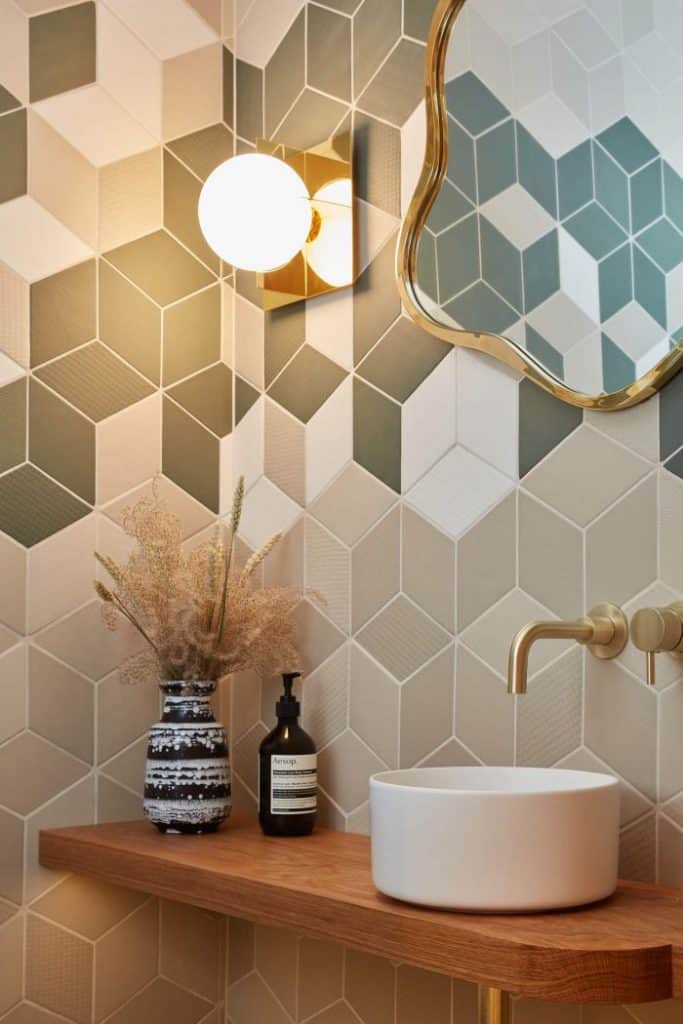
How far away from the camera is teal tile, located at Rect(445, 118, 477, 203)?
1.46 metres

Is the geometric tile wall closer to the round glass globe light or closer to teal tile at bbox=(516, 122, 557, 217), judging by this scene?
the round glass globe light

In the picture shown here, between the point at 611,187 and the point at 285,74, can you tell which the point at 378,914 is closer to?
the point at 611,187

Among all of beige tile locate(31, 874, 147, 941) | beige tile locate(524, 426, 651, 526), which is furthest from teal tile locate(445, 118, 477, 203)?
beige tile locate(31, 874, 147, 941)

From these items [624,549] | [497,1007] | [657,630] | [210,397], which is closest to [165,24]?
[210,397]

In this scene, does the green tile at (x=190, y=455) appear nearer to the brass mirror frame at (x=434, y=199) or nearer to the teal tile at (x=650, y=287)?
the brass mirror frame at (x=434, y=199)

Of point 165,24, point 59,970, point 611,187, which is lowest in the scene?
point 59,970

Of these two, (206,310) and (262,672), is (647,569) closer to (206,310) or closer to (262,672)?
(262,672)

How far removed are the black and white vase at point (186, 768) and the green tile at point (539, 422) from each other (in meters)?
0.55

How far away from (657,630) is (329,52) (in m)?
1.03

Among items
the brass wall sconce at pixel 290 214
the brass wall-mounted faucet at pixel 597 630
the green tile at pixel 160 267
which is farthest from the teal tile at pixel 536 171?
the green tile at pixel 160 267

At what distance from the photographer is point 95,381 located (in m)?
1.69

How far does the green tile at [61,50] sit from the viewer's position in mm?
1665

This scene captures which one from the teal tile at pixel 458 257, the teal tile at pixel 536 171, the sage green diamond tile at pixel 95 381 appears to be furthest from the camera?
the sage green diamond tile at pixel 95 381

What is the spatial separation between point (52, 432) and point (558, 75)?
32.3 inches
